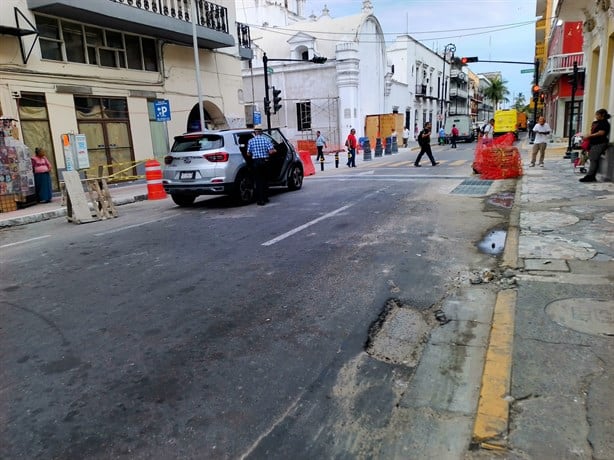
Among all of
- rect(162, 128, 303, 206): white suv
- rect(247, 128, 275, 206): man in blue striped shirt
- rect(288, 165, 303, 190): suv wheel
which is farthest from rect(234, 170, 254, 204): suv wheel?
rect(288, 165, 303, 190): suv wheel

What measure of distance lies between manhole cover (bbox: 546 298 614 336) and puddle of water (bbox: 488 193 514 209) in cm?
547

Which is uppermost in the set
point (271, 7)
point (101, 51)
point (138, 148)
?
point (271, 7)

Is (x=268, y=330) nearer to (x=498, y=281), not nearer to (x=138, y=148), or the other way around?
(x=498, y=281)

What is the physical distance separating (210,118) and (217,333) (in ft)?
66.7

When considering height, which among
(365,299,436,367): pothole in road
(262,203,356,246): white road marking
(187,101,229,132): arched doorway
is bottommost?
(365,299,436,367): pothole in road

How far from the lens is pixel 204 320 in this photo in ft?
14.3

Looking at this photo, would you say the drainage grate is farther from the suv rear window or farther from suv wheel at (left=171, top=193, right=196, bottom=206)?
suv wheel at (left=171, top=193, right=196, bottom=206)

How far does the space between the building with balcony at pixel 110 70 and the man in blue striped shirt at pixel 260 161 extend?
25.8ft

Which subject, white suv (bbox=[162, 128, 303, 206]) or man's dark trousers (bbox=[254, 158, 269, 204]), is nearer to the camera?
white suv (bbox=[162, 128, 303, 206])

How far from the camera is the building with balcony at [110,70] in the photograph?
45.7ft

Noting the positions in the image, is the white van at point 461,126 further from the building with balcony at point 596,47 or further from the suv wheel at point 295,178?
the suv wheel at point 295,178

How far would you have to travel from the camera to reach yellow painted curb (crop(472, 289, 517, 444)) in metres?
2.63

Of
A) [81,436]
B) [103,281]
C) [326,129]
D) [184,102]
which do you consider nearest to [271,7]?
[326,129]

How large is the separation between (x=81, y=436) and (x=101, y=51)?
56.1 feet
